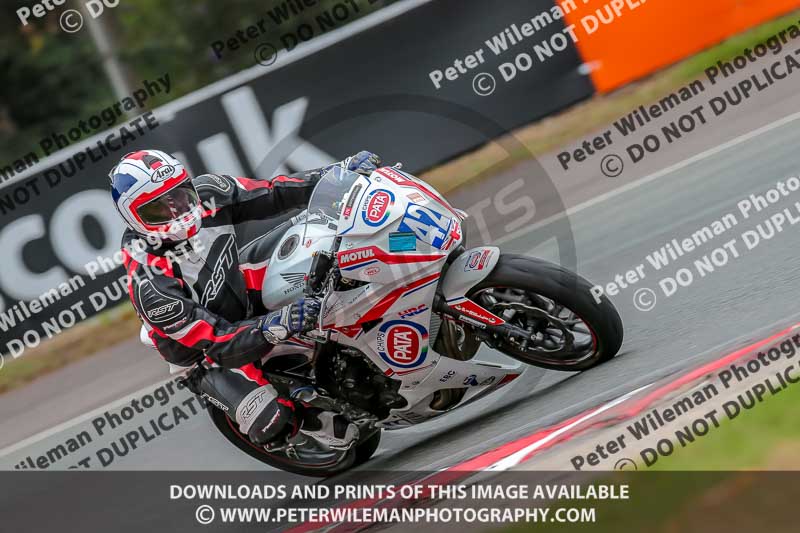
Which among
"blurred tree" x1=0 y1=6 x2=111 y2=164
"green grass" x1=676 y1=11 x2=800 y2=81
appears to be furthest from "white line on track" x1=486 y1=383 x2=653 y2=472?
"blurred tree" x1=0 y1=6 x2=111 y2=164

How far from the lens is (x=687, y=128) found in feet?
27.0

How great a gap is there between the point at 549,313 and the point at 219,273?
1.66 m

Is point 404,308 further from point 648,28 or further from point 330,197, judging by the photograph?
point 648,28

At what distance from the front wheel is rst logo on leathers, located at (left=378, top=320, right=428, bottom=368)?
1.11ft

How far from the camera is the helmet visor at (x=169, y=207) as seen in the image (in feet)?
15.1

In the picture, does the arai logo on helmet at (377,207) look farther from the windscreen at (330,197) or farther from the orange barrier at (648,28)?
the orange barrier at (648,28)

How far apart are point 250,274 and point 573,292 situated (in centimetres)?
168

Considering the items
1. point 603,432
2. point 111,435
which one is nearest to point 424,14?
point 111,435

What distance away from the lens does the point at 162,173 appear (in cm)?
462

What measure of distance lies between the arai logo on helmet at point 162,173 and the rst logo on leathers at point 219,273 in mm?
548

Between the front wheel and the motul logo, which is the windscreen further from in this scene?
the front wheel

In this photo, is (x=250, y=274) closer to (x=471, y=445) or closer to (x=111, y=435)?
(x=471, y=445)

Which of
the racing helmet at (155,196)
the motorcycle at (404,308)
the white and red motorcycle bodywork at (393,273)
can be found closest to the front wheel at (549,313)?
the motorcycle at (404,308)

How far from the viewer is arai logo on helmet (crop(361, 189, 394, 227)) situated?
14.1 feet
